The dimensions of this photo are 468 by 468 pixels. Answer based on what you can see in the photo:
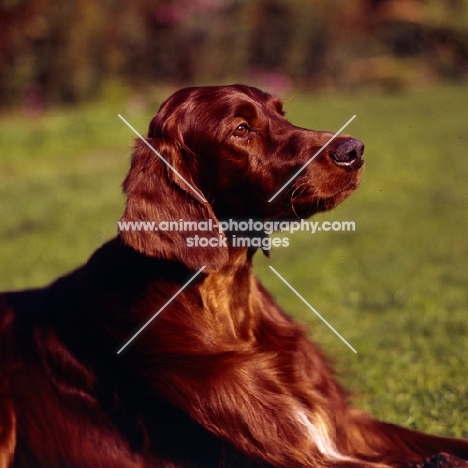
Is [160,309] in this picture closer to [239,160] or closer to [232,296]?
[232,296]

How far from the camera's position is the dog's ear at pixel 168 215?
2.60 metres

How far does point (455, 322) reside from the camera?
4840mm

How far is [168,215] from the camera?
8.74 ft

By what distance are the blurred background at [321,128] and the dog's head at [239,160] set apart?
30 cm

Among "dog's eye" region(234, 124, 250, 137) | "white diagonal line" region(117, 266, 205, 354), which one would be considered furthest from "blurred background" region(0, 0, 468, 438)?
"white diagonal line" region(117, 266, 205, 354)

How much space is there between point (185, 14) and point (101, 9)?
359cm

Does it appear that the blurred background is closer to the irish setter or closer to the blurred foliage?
the blurred foliage

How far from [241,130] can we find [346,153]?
39cm

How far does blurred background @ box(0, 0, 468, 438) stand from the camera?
468cm

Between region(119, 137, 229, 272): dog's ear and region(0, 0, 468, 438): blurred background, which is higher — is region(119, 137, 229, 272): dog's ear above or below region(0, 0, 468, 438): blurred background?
below

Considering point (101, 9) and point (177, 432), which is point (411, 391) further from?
point (101, 9)

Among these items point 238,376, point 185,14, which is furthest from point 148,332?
point 185,14

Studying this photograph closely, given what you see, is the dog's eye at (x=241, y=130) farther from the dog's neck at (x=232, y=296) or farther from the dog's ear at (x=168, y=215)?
the dog's neck at (x=232, y=296)

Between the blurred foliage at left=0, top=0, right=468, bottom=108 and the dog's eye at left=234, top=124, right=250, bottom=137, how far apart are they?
43.6 feet
